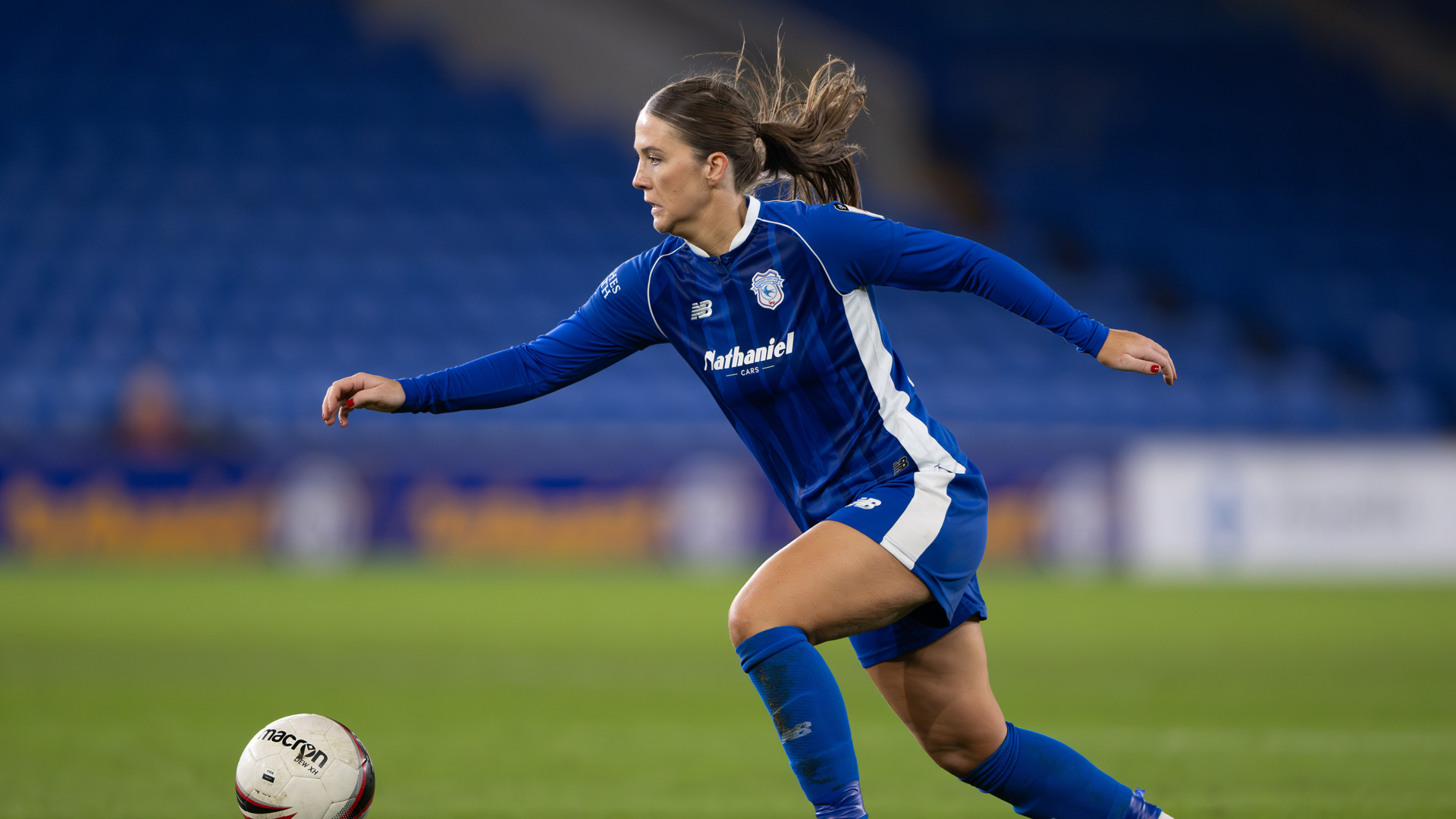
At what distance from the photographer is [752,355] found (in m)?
3.79

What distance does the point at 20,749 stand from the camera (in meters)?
6.33

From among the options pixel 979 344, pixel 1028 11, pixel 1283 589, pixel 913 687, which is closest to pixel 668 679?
pixel 913 687

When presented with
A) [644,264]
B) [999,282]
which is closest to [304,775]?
[644,264]

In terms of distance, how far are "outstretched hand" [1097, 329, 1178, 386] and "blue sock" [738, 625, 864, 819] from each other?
0.97m

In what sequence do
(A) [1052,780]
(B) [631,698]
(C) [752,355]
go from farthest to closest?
(B) [631,698], (A) [1052,780], (C) [752,355]

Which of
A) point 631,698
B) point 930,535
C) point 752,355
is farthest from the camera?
point 631,698

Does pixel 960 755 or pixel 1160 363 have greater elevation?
pixel 1160 363

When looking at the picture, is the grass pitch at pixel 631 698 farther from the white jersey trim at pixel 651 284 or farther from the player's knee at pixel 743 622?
the white jersey trim at pixel 651 284

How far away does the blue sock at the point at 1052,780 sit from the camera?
392 cm

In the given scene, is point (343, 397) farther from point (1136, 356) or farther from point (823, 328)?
point (1136, 356)

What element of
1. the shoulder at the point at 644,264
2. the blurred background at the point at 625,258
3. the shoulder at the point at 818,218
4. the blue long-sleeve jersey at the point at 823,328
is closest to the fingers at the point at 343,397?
the shoulder at the point at 644,264

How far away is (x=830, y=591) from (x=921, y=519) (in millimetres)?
293

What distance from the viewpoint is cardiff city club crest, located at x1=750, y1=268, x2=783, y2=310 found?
3771 millimetres

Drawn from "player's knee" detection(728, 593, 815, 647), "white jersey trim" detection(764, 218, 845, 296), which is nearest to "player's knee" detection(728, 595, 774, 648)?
"player's knee" detection(728, 593, 815, 647)
